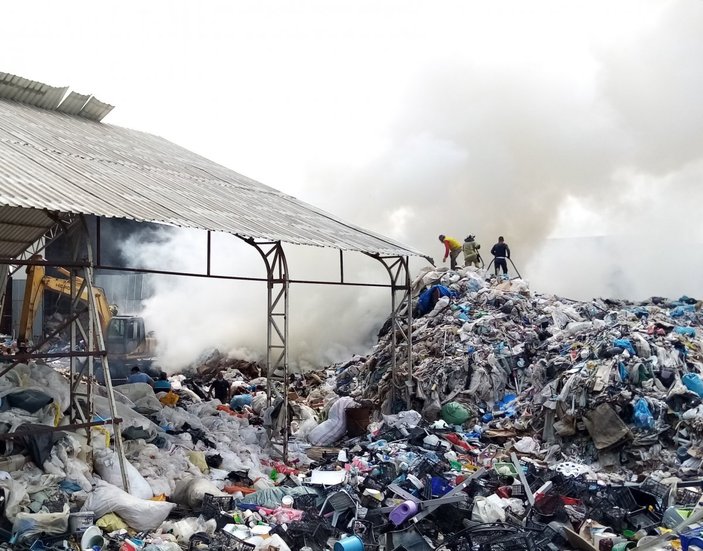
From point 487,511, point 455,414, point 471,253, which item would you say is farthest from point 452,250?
point 487,511

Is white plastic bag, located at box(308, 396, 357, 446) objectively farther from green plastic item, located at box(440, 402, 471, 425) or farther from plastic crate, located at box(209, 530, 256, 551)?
plastic crate, located at box(209, 530, 256, 551)

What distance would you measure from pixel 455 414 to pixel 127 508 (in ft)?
24.6

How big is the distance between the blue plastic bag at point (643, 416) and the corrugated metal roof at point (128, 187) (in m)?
4.89

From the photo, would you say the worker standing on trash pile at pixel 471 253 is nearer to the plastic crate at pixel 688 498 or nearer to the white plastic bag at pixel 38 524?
the plastic crate at pixel 688 498

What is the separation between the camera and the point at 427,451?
32.9 feet

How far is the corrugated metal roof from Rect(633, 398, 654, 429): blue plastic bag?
489cm

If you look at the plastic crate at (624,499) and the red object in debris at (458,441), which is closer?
the plastic crate at (624,499)

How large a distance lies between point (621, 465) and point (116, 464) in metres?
7.35

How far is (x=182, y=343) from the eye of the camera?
2212cm

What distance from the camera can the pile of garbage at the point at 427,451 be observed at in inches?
260

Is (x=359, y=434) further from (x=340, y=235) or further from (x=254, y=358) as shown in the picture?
(x=254, y=358)

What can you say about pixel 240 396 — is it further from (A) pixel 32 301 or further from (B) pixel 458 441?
(B) pixel 458 441

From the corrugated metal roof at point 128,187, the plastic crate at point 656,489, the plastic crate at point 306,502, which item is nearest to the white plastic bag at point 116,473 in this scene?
the plastic crate at point 306,502

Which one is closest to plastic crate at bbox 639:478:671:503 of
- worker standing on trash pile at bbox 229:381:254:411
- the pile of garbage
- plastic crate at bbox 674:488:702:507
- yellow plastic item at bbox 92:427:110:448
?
the pile of garbage
